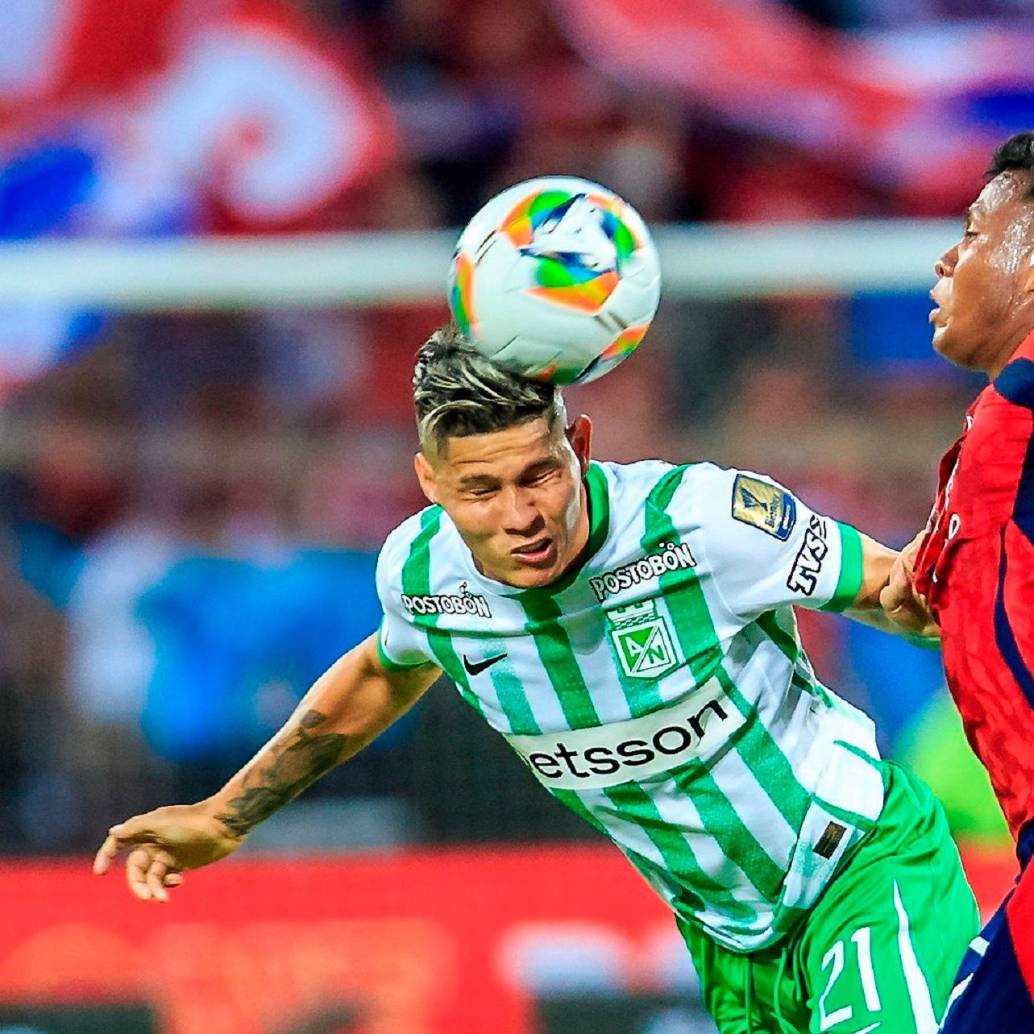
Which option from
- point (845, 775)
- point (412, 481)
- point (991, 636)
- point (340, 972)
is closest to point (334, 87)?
point (412, 481)

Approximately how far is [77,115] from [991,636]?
595 centimetres

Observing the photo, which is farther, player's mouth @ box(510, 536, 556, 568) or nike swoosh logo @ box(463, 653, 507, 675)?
nike swoosh logo @ box(463, 653, 507, 675)

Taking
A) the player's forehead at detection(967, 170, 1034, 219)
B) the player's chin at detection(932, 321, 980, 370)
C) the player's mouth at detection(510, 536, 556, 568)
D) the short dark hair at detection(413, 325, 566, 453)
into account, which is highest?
the player's forehead at detection(967, 170, 1034, 219)

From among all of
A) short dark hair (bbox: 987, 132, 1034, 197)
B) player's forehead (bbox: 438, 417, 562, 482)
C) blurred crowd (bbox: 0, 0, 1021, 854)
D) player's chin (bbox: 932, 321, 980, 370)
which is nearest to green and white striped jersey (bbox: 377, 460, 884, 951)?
player's forehead (bbox: 438, 417, 562, 482)

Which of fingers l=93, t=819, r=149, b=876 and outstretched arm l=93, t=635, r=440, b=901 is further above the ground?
outstretched arm l=93, t=635, r=440, b=901

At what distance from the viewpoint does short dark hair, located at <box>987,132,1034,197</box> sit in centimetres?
357

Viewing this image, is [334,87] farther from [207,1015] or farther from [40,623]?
[207,1015]

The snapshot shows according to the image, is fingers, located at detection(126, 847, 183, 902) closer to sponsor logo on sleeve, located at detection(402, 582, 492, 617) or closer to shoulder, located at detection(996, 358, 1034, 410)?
sponsor logo on sleeve, located at detection(402, 582, 492, 617)

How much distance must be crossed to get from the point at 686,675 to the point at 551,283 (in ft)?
2.48

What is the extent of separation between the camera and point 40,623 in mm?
7777

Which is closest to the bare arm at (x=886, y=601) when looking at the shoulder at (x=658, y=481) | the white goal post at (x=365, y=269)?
the shoulder at (x=658, y=481)

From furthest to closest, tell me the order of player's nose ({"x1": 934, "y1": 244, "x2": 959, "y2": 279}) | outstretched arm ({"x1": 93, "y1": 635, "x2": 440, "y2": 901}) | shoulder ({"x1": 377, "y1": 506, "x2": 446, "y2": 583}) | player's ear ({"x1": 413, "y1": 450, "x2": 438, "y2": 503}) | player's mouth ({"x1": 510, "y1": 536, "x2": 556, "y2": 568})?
outstretched arm ({"x1": 93, "y1": 635, "x2": 440, "y2": 901}) → shoulder ({"x1": 377, "y1": 506, "x2": 446, "y2": 583}) → player's ear ({"x1": 413, "y1": 450, "x2": 438, "y2": 503}) → player's mouth ({"x1": 510, "y1": 536, "x2": 556, "y2": 568}) → player's nose ({"x1": 934, "y1": 244, "x2": 959, "y2": 279})

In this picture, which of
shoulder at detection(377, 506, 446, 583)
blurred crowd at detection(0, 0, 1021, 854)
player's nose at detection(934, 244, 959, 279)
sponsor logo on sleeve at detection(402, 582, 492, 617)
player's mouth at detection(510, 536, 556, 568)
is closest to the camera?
player's nose at detection(934, 244, 959, 279)

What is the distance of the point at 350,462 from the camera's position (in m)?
7.88
